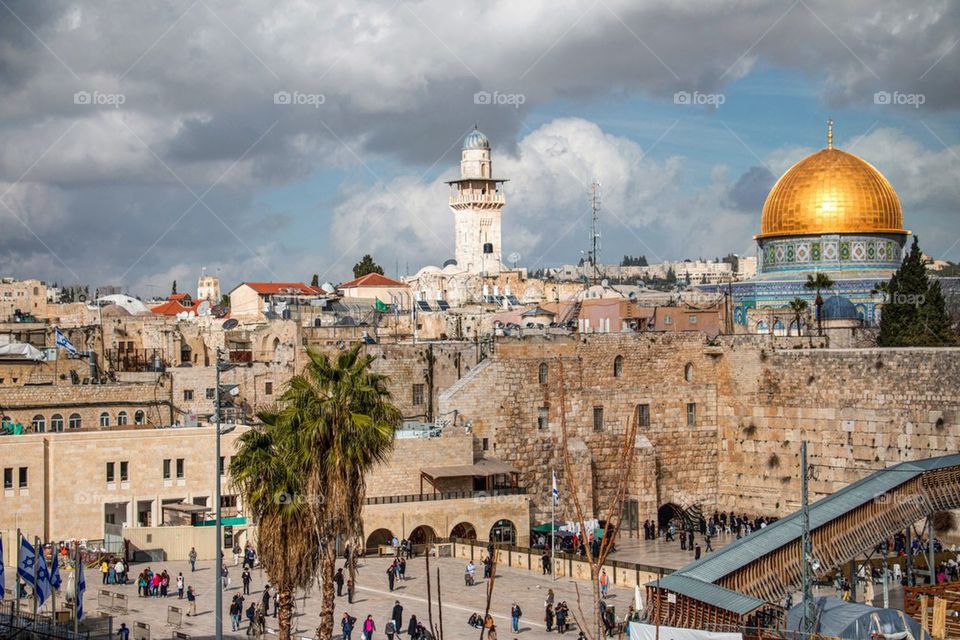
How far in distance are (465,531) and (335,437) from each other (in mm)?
17136

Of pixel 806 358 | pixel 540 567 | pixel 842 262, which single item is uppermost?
pixel 842 262

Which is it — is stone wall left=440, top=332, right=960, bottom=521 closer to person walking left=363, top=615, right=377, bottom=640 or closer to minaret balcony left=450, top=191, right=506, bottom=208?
person walking left=363, top=615, right=377, bottom=640

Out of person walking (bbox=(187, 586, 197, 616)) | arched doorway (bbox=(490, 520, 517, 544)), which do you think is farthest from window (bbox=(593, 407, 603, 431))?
person walking (bbox=(187, 586, 197, 616))

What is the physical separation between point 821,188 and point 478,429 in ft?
77.6

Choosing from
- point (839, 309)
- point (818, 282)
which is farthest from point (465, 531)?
point (818, 282)

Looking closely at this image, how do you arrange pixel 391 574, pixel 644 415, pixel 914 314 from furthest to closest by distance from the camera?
pixel 914 314, pixel 644 415, pixel 391 574

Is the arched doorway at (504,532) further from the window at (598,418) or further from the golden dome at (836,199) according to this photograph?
the golden dome at (836,199)

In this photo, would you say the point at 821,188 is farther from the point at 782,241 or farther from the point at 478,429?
the point at 478,429

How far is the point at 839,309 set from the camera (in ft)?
184

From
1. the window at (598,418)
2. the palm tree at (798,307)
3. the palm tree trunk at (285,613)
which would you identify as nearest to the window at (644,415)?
the window at (598,418)

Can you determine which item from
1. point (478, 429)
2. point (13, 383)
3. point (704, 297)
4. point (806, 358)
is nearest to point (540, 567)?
point (478, 429)

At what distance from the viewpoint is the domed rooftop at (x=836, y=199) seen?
193ft

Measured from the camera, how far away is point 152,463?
3806 centimetres

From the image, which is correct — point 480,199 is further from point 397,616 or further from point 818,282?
point 397,616
